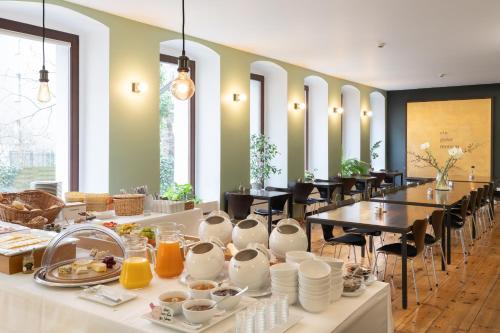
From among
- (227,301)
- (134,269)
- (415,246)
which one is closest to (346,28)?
(415,246)

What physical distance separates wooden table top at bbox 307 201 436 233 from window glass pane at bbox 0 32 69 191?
9.46 ft

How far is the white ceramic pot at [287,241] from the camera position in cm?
208

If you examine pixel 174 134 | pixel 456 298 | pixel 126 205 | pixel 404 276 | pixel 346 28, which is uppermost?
pixel 346 28

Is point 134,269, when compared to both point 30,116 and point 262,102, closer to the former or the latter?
point 30,116

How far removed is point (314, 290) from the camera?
5.28ft

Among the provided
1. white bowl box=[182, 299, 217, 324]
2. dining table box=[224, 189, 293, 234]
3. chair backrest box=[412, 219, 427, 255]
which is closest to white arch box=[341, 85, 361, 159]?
dining table box=[224, 189, 293, 234]

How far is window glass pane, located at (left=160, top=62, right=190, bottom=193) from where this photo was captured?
6.39 metres

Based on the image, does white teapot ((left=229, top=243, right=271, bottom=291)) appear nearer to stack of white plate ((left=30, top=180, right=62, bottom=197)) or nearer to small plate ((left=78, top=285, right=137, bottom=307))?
small plate ((left=78, top=285, right=137, bottom=307))

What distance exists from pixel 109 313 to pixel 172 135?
16.8ft

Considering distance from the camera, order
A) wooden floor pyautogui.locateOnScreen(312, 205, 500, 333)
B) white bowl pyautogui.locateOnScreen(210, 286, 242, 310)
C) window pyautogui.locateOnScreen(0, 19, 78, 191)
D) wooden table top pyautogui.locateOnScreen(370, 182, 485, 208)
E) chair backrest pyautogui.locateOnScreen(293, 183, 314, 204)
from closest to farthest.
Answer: white bowl pyautogui.locateOnScreen(210, 286, 242, 310), wooden floor pyautogui.locateOnScreen(312, 205, 500, 333), window pyautogui.locateOnScreen(0, 19, 78, 191), wooden table top pyautogui.locateOnScreen(370, 182, 485, 208), chair backrest pyautogui.locateOnScreen(293, 183, 314, 204)

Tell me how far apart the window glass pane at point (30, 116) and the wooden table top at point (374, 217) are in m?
2.88

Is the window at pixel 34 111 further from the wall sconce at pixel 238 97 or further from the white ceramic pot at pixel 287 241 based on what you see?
the white ceramic pot at pixel 287 241

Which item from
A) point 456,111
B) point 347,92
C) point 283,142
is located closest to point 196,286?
point 283,142

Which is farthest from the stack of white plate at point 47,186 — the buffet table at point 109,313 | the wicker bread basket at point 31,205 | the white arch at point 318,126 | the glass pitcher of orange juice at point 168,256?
the white arch at point 318,126
